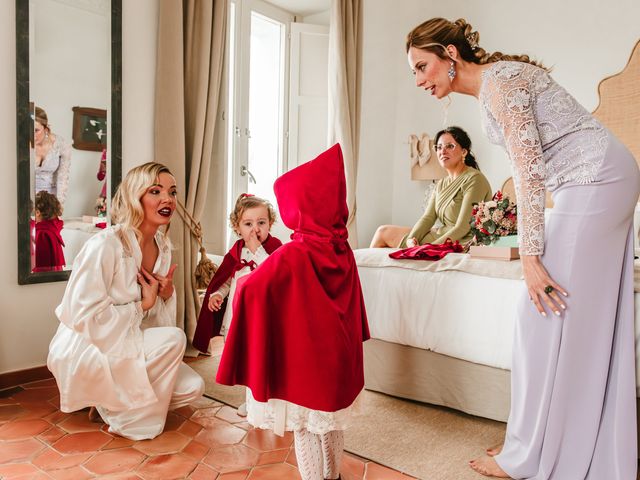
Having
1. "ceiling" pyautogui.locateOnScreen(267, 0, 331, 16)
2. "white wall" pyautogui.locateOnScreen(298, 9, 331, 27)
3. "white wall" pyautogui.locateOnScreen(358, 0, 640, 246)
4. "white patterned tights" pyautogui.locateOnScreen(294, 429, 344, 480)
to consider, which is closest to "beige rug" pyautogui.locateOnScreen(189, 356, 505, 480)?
"white patterned tights" pyautogui.locateOnScreen(294, 429, 344, 480)

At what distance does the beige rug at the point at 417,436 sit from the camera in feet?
6.30

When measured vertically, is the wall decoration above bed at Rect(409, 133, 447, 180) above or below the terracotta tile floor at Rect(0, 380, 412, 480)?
above

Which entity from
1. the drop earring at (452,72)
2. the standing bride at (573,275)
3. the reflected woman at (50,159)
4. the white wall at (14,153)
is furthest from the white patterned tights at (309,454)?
the reflected woman at (50,159)

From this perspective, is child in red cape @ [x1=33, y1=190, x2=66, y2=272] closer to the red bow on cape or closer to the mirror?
the mirror

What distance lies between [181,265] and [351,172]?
6.73 feet

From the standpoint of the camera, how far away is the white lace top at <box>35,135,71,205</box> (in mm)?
2693

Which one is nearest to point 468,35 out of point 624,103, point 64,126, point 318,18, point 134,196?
point 134,196

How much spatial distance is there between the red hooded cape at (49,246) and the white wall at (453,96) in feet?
9.88

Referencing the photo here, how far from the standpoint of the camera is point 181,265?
3260 millimetres

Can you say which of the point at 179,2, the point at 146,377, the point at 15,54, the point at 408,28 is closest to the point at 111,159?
the point at 15,54

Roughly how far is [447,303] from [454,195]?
1.38 m

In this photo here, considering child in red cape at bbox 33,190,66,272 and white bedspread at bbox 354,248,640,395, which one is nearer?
white bedspread at bbox 354,248,640,395

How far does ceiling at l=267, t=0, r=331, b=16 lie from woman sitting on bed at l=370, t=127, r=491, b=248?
194 cm

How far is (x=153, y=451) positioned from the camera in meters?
2.00
